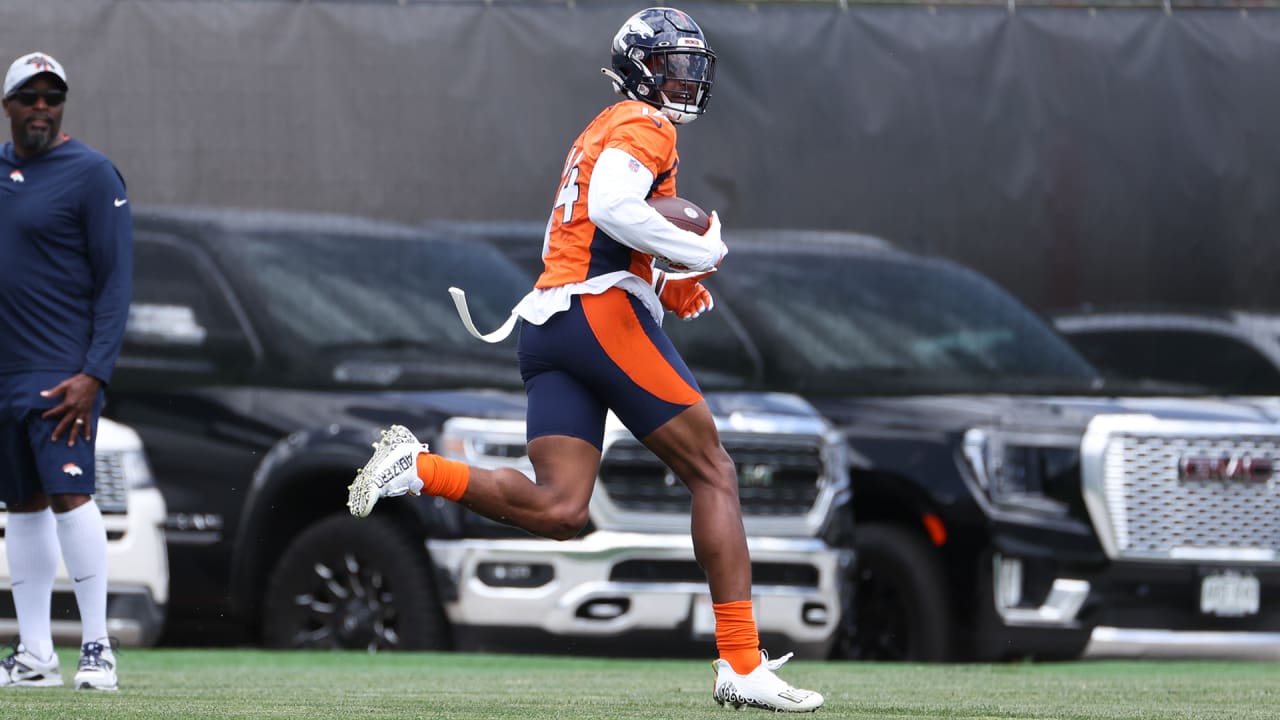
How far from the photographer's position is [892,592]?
33.6 feet

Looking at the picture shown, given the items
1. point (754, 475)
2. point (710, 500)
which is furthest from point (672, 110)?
point (754, 475)

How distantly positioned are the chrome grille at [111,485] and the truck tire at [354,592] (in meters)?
0.73

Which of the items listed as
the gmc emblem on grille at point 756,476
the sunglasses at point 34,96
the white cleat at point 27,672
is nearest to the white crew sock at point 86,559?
the white cleat at point 27,672

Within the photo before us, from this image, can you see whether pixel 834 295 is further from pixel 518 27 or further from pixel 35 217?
pixel 35 217

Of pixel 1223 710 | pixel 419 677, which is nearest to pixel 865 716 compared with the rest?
pixel 1223 710

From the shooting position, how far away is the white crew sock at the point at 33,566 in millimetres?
7188

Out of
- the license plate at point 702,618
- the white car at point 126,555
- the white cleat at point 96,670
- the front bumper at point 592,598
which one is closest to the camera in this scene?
the white cleat at point 96,670

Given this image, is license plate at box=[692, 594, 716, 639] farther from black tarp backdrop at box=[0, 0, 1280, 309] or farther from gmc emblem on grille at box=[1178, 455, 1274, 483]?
gmc emblem on grille at box=[1178, 455, 1274, 483]

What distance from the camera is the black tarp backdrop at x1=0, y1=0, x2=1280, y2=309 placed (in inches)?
392

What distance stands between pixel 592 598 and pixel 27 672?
9.30ft

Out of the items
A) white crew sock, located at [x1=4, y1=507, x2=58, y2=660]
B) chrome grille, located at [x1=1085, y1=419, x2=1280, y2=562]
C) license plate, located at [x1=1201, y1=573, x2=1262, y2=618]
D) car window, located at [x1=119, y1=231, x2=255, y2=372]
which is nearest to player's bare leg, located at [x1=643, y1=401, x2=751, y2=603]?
white crew sock, located at [x1=4, y1=507, x2=58, y2=660]

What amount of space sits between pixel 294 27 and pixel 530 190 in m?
1.29

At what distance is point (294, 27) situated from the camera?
33.0 ft

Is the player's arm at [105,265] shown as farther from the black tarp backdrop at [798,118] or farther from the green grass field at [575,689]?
the black tarp backdrop at [798,118]
